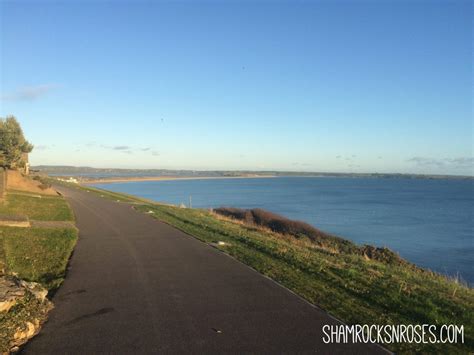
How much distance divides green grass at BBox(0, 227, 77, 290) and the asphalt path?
43 cm

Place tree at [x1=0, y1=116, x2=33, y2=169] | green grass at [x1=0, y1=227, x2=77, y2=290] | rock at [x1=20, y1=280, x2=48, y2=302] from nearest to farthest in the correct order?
rock at [x1=20, y1=280, x2=48, y2=302] → green grass at [x1=0, y1=227, x2=77, y2=290] → tree at [x1=0, y1=116, x2=33, y2=169]

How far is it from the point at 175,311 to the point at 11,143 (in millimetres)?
34786

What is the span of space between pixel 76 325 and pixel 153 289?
2206 millimetres

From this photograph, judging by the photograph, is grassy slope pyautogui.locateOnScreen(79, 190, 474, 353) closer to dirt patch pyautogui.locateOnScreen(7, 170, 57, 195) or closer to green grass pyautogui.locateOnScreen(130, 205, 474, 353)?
green grass pyautogui.locateOnScreen(130, 205, 474, 353)

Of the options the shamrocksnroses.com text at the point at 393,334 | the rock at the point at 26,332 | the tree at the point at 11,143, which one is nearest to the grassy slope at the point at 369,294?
the shamrocksnroses.com text at the point at 393,334

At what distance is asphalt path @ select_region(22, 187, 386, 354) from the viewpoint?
580cm

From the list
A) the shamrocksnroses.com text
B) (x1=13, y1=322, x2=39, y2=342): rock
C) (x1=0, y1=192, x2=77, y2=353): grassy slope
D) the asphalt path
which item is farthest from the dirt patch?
the shamrocksnroses.com text

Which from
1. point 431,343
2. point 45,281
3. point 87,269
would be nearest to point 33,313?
point 45,281

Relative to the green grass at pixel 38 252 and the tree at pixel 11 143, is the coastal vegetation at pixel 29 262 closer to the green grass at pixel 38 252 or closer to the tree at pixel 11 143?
the green grass at pixel 38 252

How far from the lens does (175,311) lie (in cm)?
716

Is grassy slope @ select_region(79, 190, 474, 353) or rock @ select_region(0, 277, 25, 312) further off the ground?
rock @ select_region(0, 277, 25, 312)

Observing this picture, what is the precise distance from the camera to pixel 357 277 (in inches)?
408

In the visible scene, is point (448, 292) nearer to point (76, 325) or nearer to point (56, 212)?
point (76, 325)

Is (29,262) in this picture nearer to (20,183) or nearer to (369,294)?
(369,294)
